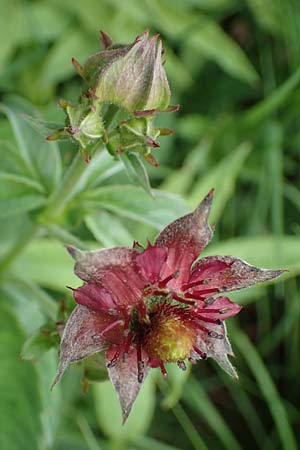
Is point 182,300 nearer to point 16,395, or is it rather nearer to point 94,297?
point 94,297

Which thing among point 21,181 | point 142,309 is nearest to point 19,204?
point 21,181

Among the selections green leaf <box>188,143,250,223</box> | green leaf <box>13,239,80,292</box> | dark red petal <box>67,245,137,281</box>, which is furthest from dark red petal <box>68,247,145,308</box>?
green leaf <box>188,143,250,223</box>

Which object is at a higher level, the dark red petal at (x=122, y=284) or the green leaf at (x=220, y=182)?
the green leaf at (x=220, y=182)

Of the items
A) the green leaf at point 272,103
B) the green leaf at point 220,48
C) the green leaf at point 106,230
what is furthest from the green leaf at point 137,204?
the green leaf at point 220,48

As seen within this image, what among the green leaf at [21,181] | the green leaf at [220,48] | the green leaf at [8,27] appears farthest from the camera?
the green leaf at [220,48]

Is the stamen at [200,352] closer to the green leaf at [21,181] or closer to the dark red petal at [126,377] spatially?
the dark red petal at [126,377]

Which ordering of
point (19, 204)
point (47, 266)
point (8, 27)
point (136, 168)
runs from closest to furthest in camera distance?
point (136, 168) → point (19, 204) → point (47, 266) → point (8, 27)

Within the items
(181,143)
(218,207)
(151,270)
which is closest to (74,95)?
(181,143)
